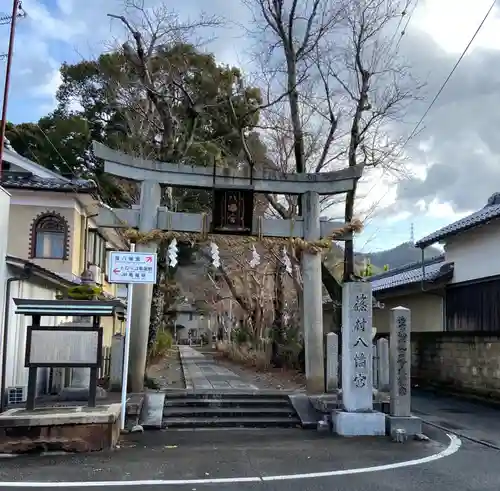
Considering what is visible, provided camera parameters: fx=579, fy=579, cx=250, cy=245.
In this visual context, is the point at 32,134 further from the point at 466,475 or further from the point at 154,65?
the point at 466,475

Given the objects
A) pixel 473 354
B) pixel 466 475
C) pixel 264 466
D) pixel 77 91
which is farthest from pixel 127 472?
pixel 77 91

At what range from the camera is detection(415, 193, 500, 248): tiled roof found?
56.8 feet

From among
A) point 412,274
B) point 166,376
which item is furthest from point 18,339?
point 412,274

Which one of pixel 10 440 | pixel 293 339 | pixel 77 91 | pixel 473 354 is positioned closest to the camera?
pixel 10 440

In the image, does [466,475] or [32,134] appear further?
[32,134]

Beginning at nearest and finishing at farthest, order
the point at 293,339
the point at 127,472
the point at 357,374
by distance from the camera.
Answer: the point at 127,472 → the point at 357,374 → the point at 293,339

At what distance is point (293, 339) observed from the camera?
22688 millimetres

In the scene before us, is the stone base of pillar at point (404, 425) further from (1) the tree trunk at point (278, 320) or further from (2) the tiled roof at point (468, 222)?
(1) the tree trunk at point (278, 320)

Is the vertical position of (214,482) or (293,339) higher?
(293,339)

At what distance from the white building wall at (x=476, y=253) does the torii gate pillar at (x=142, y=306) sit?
34.7 feet

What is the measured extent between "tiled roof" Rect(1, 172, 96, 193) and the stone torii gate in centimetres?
790

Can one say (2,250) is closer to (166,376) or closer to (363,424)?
(363,424)

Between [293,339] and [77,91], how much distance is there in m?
17.3

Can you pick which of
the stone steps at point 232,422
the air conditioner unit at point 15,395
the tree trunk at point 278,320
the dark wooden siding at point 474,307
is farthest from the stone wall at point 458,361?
the air conditioner unit at point 15,395
